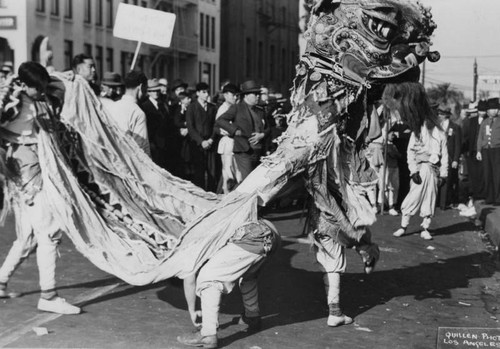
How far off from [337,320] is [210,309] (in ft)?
4.52

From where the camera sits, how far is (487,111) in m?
19.0

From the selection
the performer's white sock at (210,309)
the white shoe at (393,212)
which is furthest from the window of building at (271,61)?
the performer's white sock at (210,309)

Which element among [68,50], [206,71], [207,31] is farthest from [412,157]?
[206,71]

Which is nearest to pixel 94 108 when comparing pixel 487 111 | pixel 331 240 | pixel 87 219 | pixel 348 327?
pixel 87 219

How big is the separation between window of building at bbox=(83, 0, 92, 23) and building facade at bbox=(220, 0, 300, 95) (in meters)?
18.7

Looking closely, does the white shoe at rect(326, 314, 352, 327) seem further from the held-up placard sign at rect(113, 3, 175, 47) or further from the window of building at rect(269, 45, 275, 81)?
the window of building at rect(269, 45, 275, 81)

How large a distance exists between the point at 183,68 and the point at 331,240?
169ft

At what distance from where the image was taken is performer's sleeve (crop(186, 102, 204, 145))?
16.4 meters

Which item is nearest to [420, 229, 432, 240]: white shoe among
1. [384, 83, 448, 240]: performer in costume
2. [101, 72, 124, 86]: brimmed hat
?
[384, 83, 448, 240]: performer in costume

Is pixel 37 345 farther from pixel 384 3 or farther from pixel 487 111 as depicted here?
pixel 487 111

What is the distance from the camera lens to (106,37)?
44344 millimetres

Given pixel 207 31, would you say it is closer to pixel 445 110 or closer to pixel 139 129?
pixel 445 110

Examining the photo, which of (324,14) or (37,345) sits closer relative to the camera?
(37,345)

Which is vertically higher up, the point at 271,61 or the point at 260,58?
the point at 260,58
